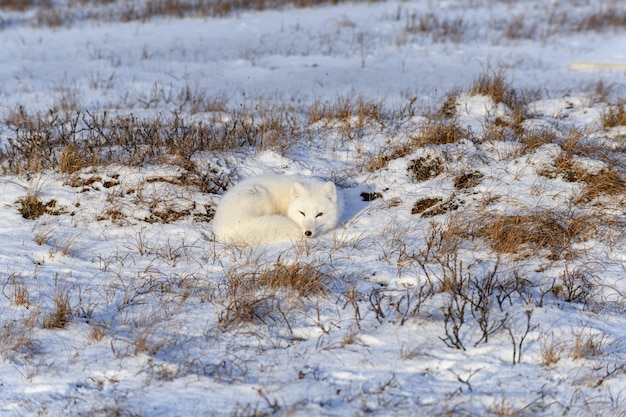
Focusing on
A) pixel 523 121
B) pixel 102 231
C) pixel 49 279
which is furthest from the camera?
pixel 523 121

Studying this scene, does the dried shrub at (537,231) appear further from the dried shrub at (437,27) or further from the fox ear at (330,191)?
the dried shrub at (437,27)

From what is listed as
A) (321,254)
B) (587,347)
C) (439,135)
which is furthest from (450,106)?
(587,347)

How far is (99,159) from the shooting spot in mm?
6617

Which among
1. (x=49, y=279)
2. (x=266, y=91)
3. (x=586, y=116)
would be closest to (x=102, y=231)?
(x=49, y=279)

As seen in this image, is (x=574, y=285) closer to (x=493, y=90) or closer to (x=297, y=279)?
(x=297, y=279)

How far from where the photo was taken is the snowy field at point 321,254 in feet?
11.6

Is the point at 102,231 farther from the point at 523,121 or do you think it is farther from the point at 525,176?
the point at 523,121

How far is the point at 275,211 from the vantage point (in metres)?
6.00

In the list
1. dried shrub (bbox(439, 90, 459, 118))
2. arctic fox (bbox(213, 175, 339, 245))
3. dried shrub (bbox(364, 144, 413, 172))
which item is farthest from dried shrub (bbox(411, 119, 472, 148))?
arctic fox (bbox(213, 175, 339, 245))

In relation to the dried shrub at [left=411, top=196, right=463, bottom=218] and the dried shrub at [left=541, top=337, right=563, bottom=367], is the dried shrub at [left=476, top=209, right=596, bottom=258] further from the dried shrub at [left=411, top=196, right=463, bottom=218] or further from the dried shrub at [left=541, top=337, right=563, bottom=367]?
the dried shrub at [left=541, top=337, right=563, bottom=367]

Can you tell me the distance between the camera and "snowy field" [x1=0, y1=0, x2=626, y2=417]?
139 inches

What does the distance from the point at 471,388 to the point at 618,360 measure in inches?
38.1

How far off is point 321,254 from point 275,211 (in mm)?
998

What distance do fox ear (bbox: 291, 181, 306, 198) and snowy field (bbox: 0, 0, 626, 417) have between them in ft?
1.56
